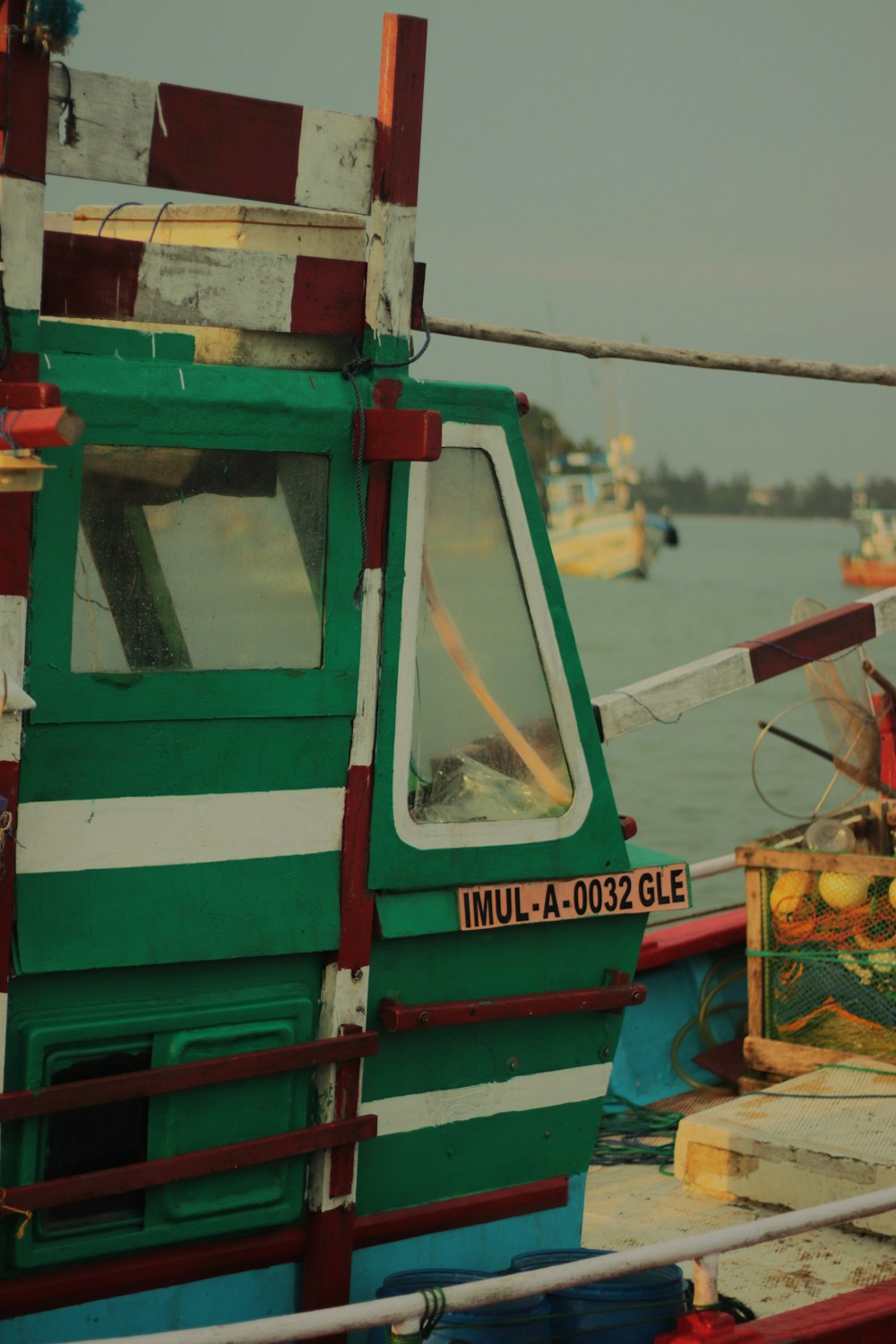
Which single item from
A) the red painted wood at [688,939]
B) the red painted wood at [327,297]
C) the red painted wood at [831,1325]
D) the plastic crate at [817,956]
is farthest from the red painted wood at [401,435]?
the red painted wood at [688,939]

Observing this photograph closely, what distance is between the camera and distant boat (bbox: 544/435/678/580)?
86375 mm

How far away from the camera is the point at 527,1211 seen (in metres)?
4.23

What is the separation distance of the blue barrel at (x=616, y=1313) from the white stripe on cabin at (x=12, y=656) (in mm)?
1789

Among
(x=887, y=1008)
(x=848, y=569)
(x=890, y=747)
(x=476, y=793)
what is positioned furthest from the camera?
(x=848, y=569)

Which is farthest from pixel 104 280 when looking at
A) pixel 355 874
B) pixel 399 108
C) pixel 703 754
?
pixel 703 754

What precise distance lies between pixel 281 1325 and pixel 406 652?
1480mm

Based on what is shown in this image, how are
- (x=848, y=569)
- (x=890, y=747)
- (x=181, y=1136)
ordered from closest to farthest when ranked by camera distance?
(x=181, y=1136), (x=890, y=747), (x=848, y=569)

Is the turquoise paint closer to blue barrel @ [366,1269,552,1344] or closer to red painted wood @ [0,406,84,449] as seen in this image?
blue barrel @ [366,1269,552,1344]

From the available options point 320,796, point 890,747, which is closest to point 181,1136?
point 320,796

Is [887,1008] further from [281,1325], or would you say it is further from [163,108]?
[163,108]

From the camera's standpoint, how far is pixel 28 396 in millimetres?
3188

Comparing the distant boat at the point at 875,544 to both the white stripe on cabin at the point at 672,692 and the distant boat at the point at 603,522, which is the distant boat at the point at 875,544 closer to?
the distant boat at the point at 603,522

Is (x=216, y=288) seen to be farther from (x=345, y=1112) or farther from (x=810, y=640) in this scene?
(x=810, y=640)

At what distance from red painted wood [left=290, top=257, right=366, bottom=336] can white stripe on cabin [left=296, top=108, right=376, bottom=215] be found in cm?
13
